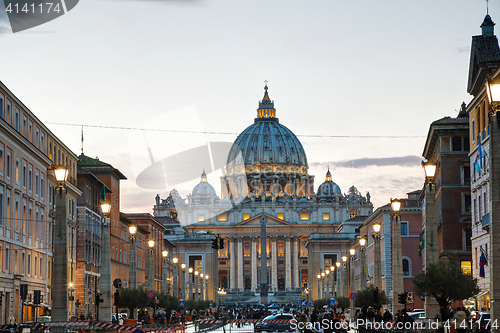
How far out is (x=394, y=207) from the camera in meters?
33.2

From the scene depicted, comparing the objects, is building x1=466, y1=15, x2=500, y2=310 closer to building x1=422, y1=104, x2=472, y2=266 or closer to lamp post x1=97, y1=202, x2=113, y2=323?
building x1=422, y1=104, x2=472, y2=266

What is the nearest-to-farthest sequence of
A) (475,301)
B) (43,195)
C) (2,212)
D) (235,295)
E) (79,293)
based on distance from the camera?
(2,212)
(475,301)
(43,195)
(79,293)
(235,295)

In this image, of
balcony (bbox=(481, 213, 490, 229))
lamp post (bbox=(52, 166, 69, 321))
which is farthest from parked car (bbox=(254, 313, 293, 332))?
lamp post (bbox=(52, 166, 69, 321))

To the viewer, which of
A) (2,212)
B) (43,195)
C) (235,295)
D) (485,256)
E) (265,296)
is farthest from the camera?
(235,295)

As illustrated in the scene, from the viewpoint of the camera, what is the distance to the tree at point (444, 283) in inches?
1245

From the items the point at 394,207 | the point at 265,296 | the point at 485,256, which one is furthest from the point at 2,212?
the point at 265,296

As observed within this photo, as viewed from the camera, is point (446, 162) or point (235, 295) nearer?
point (446, 162)

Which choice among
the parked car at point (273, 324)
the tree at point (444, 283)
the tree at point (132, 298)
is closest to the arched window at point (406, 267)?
the parked car at point (273, 324)

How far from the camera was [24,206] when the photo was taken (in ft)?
170

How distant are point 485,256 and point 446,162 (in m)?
14.6

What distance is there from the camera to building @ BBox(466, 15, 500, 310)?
4691cm

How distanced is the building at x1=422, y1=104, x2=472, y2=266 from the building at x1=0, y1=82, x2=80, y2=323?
26920mm

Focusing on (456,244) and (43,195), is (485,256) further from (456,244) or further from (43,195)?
(43,195)

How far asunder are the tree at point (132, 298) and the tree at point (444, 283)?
1824cm
